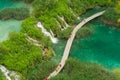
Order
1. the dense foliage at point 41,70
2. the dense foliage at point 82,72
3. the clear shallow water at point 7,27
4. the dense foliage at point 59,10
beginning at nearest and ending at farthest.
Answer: the dense foliage at point 82,72
the dense foliage at point 41,70
the clear shallow water at point 7,27
the dense foliage at point 59,10

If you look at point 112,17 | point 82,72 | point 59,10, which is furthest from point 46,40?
point 112,17

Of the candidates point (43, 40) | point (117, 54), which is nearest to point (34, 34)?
point (43, 40)

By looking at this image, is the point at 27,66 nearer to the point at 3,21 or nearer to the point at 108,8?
the point at 3,21

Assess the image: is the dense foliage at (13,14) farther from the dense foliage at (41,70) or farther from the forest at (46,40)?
the dense foliage at (41,70)

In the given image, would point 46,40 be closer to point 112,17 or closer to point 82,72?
point 82,72

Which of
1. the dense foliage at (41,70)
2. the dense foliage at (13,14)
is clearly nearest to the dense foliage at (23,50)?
the dense foliage at (41,70)

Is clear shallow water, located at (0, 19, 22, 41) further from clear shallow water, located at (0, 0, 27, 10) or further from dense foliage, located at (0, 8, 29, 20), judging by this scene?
clear shallow water, located at (0, 0, 27, 10)
